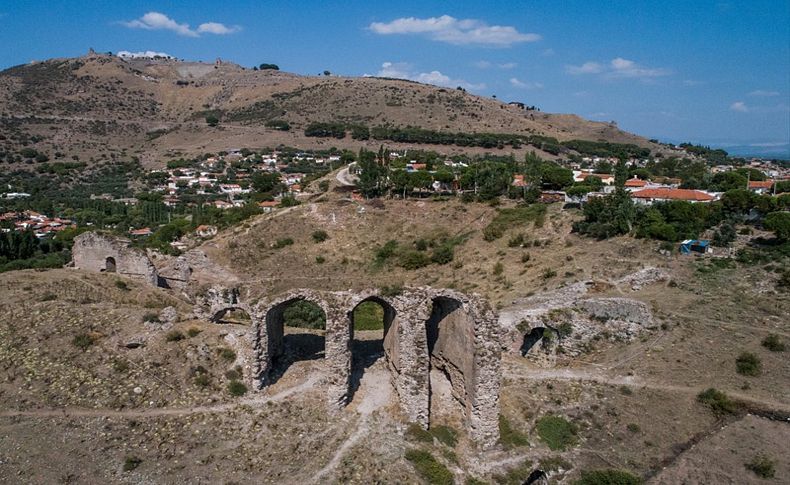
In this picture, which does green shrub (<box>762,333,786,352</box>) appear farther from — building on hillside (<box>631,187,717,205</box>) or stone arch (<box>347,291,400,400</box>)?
building on hillside (<box>631,187,717,205</box>)

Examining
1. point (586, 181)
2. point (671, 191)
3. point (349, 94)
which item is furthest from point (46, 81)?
point (671, 191)

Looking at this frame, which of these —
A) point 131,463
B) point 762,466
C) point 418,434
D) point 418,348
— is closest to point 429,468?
point 418,434

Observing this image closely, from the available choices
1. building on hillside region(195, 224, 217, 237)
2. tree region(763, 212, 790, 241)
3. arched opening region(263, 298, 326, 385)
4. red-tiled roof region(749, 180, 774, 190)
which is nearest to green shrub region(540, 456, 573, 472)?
arched opening region(263, 298, 326, 385)

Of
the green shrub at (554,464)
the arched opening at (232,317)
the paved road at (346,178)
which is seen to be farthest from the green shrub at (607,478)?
the paved road at (346,178)

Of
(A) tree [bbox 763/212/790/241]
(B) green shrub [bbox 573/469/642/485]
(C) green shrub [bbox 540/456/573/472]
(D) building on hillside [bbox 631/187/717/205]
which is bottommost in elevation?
(B) green shrub [bbox 573/469/642/485]

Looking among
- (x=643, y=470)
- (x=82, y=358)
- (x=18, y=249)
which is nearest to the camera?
(x=643, y=470)

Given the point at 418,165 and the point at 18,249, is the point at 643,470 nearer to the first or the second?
the point at 18,249

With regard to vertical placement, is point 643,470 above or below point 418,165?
below

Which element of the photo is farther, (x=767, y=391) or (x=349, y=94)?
(x=349, y=94)
